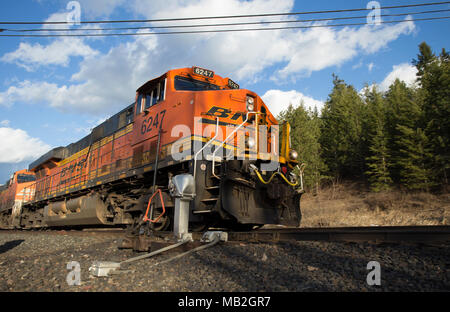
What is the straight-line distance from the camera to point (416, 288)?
2.26 metres

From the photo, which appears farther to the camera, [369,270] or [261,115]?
[261,115]

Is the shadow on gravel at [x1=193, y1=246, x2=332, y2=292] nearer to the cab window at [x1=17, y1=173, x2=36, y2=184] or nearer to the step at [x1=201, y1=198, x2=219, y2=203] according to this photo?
the step at [x1=201, y1=198, x2=219, y2=203]

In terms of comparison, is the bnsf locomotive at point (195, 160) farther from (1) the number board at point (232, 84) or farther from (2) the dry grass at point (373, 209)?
(2) the dry grass at point (373, 209)

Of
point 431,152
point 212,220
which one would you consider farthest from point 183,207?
point 431,152

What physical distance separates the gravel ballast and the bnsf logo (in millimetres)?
3016

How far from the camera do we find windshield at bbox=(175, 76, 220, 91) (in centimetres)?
681

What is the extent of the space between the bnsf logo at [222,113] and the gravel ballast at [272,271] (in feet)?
9.89

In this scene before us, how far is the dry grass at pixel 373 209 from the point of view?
1144 centimetres

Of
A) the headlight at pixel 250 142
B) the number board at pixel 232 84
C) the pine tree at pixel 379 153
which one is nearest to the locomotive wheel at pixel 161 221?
the headlight at pixel 250 142

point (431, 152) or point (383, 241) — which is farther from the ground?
point (431, 152)

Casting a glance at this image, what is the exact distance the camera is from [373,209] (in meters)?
17.3
